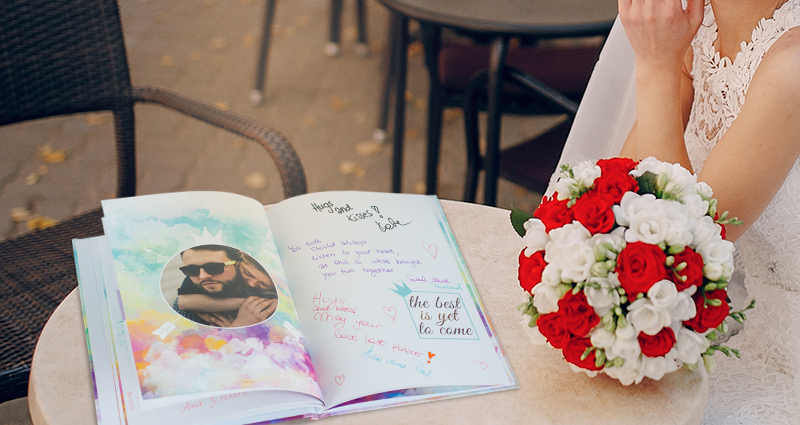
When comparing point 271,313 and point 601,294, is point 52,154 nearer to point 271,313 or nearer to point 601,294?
point 271,313

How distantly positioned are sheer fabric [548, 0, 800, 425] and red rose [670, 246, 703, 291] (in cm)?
49

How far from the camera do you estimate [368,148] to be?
10.9 ft

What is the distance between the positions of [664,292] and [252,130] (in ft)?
3.58

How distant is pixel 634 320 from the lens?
0.75 meters

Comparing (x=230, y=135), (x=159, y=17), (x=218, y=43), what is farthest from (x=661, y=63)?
(x=159, y=17)

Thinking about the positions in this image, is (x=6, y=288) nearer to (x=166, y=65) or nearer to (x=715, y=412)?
(x=715, y=412)

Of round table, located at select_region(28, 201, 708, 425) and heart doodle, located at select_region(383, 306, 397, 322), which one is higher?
heart doodle, located at select_region(383, 306, 397, 322)

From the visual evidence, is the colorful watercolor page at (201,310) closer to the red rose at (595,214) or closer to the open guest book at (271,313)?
the open guest book at (271,313)

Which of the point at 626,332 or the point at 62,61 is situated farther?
the point at 62,61

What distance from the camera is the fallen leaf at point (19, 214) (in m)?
2.65

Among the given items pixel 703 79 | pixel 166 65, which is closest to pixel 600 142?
pixel 703 79

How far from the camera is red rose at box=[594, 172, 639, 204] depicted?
2.66 feet

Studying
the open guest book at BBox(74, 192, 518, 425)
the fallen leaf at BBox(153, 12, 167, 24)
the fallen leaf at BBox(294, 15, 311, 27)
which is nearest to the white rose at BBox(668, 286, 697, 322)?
the open guest book at BBox(74, 192, 518, 425)

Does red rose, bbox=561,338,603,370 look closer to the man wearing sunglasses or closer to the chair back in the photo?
the man wearing sunglasses
